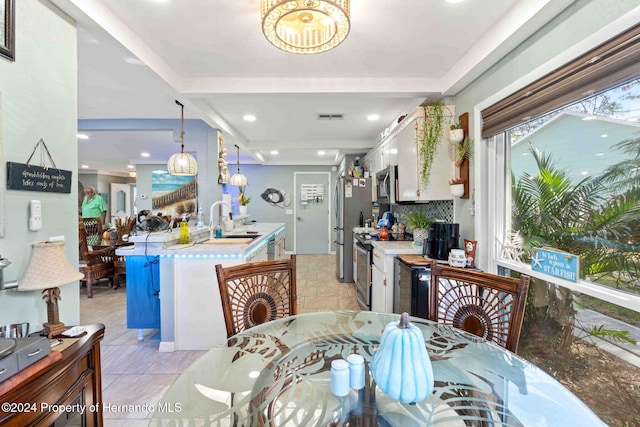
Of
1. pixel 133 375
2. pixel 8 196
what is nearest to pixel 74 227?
pixel 8 196

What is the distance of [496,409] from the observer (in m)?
0.88

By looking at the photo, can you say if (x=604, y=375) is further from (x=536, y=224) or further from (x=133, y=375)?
(x=133, y=375)

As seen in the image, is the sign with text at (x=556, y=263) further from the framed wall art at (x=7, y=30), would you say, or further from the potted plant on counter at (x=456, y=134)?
Result: the framed wall art at (x=7, y=30)

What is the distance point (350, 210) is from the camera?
4.41 meters

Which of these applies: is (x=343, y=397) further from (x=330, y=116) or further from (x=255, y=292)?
(x=330, y=116)

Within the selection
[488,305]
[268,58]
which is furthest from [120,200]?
[488,305]

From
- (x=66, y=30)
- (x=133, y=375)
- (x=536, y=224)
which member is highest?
(x=66, y=30)

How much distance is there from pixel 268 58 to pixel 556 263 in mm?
2414

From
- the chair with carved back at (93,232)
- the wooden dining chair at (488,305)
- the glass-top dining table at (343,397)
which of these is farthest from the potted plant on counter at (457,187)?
the chair with carved back at (93,232)

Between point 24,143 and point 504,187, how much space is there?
9.54ft

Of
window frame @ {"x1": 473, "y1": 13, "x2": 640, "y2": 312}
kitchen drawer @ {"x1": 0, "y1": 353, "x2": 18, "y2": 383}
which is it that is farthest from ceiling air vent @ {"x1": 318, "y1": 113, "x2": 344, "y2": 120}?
kitchen drawer @ {"x1": 0, "y1": 353, "x2": 18, "y2": 383}

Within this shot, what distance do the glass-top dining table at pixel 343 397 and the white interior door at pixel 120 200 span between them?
33.0 ft

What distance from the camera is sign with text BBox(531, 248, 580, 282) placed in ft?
4.66

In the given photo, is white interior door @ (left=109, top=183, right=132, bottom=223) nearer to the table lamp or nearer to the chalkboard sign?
the chalkboard sign
